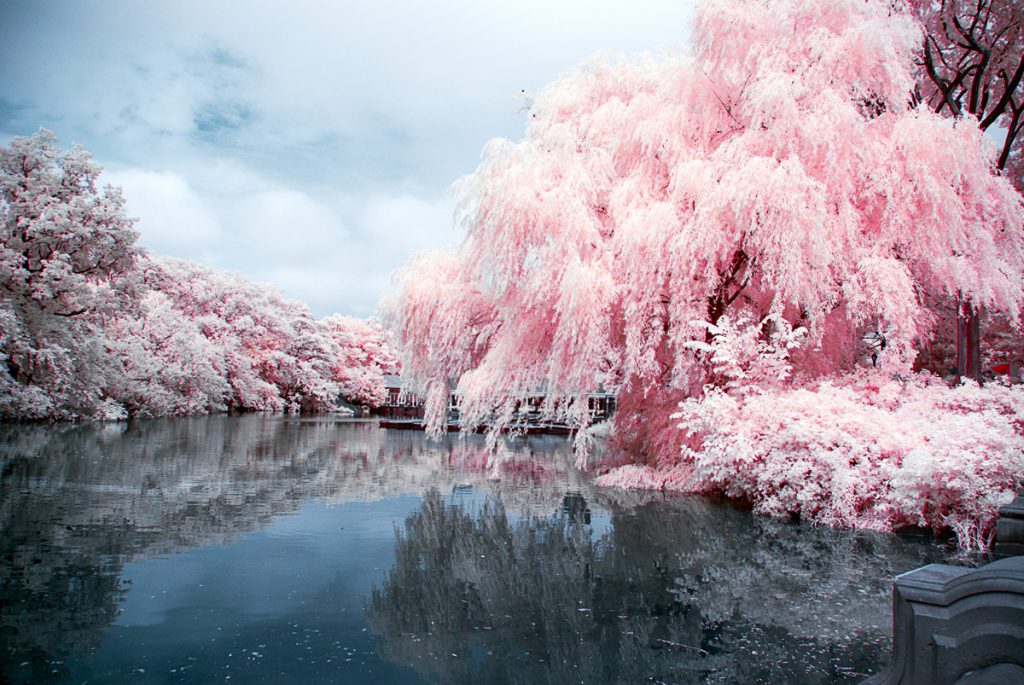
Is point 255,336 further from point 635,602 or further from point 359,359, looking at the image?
point 635,602

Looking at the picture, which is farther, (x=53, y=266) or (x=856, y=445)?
(x=53, y=266)

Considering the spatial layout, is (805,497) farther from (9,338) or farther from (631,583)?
(9,338)

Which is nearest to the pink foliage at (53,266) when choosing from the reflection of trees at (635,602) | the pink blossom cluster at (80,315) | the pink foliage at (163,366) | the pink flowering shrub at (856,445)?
the pink blossom cluster at (80,315)

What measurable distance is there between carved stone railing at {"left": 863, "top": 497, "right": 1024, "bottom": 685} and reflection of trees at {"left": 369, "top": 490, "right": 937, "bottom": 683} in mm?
1096

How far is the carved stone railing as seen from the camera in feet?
7.56

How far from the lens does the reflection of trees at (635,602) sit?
3707 millimetres

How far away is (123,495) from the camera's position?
866cm

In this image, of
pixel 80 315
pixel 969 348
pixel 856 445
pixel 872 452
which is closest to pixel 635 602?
pixel 856 445

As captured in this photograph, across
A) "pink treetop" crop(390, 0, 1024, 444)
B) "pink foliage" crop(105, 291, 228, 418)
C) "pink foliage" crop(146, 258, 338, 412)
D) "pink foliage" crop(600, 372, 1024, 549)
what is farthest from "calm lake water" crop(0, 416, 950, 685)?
"pink foliage" crop(146, 258, 338, 412)

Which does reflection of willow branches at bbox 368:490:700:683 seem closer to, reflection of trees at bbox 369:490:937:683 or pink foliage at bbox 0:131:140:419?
reflection of trees at bbox 369:490:937:683

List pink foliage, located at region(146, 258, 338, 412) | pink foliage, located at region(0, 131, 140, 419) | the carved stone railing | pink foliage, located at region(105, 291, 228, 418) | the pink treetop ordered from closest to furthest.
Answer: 1. the carved stone railing
2. the pink treetop
3. pink foliage, located at region(0, 131, 140, 419)
4. pink foliage, located at region(105, 291, 228, 418)
5. pink foliage, located at region(146, 258, 338, 412)

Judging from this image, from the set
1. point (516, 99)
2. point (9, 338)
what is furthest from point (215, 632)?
point (9, 338)

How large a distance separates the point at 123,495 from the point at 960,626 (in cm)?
920

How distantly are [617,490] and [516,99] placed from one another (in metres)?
8.26
